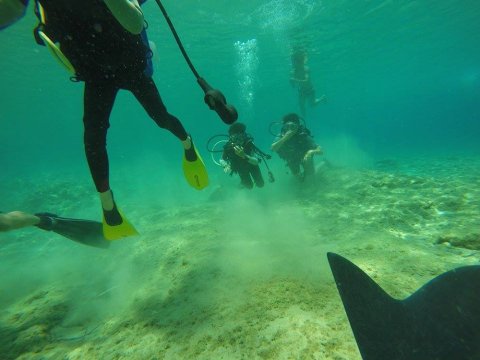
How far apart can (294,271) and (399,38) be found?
134 feet

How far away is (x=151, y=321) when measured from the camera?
369 cm

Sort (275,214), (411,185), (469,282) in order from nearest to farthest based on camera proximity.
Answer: (469,282) → (275,214) → (411,185)

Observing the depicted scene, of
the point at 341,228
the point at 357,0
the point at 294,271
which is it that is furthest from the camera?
the point at 357,0

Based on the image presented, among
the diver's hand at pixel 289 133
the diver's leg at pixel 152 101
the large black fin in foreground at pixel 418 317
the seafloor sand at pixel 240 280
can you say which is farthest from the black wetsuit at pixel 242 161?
the large black fin in foreground at pixel 418 317

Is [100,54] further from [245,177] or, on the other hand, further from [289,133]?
[289,133]

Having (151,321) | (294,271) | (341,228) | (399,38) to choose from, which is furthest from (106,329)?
(399,38)

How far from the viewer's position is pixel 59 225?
4.81m

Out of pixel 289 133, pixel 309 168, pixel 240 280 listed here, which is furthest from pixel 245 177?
pixel 240 280

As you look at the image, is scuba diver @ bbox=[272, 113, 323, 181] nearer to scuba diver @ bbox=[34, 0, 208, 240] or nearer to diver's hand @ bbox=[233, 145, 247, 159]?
diver's hand @ bbox=[233, 145, 247, 159]

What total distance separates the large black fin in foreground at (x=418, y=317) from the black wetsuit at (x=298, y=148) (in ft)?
30.4

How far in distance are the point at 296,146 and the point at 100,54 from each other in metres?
9.07

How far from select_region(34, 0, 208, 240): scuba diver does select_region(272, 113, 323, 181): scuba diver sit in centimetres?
747

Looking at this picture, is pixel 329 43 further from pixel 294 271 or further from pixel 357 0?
pixel 294 271

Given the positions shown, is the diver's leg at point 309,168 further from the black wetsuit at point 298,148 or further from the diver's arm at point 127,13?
the diver's arm at point 127,13
